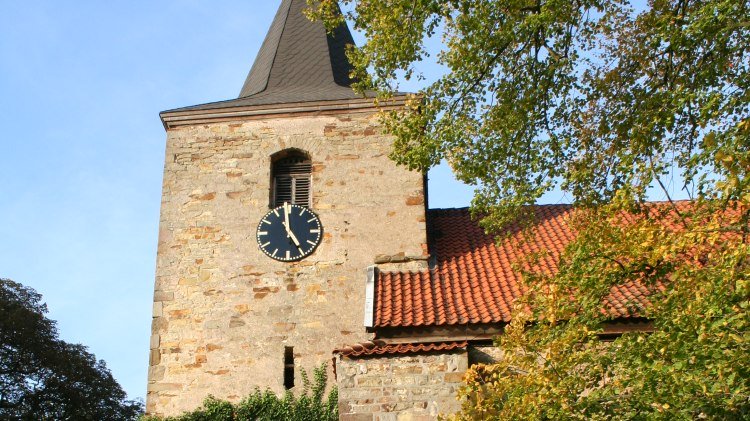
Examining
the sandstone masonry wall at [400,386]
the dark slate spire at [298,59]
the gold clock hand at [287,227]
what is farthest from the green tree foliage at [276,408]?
the dark slate spire at [298,59]

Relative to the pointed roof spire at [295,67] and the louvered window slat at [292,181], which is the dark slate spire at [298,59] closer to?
the pointed roof spire at [295,67]

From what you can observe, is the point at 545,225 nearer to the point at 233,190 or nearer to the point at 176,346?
the point at 233,190

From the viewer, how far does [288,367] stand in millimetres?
13258

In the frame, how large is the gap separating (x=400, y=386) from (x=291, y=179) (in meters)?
5.40

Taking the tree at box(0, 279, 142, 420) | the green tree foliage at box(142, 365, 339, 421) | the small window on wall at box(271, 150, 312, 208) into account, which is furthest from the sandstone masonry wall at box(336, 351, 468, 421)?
the tree at box(0, 279, 142, 420)

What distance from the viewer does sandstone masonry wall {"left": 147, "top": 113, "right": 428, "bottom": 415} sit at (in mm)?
13273

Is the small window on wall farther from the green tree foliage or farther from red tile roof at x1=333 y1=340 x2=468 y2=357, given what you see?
red tile roof at x1=333 y1=340 x2=468 y2=357

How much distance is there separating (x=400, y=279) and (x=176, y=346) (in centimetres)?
348

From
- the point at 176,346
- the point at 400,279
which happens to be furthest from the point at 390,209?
the point at 176,346

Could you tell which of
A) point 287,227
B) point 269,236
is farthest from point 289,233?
point 269,236

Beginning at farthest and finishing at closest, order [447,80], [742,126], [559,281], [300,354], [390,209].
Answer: [390,209]
[300,354]
[447,80]
[559,281]
[742,126]

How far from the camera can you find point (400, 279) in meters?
13.4

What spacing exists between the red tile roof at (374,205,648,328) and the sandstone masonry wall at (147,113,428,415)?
23.5 inches

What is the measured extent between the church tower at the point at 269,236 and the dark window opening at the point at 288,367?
0.07ft
